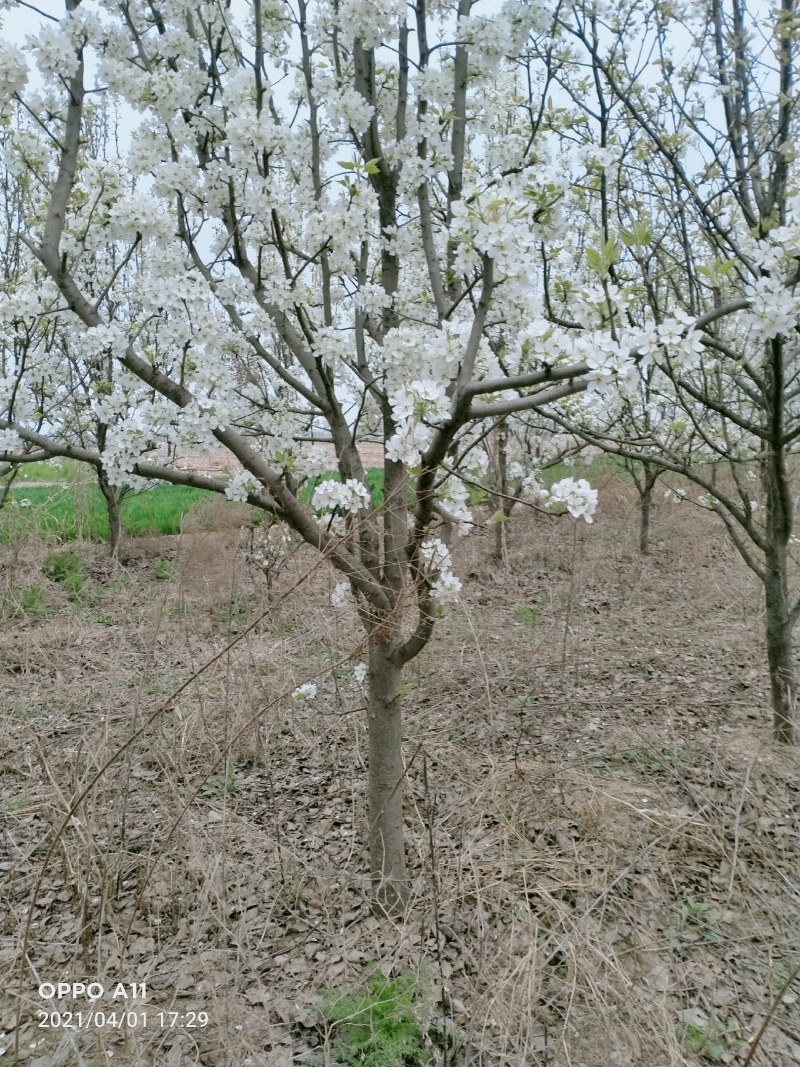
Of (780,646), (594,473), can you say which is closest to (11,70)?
(780,646)

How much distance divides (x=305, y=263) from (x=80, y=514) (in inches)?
298

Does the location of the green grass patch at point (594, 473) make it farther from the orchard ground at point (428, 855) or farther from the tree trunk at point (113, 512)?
the tree trunk at point (113, 512)

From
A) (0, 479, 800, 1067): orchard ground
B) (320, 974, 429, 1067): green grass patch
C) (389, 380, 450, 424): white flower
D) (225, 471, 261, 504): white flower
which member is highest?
(389, 380, 450, 424): white flower

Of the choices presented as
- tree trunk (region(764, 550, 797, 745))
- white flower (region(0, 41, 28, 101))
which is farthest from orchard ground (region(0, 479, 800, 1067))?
white flower (region(0, 41, 28, 101))

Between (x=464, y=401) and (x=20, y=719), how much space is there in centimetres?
402

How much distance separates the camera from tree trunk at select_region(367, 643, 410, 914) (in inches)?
115

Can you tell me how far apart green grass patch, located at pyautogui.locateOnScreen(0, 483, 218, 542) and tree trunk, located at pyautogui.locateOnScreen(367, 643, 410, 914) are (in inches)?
230

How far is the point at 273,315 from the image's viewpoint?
296 centimetres

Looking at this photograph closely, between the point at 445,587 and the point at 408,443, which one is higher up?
the point at 408,443

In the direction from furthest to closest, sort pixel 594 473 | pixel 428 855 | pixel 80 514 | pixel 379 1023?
pixel 594 473 → pixel 80 514 → pixel 428 855 → pixel 379 1023
